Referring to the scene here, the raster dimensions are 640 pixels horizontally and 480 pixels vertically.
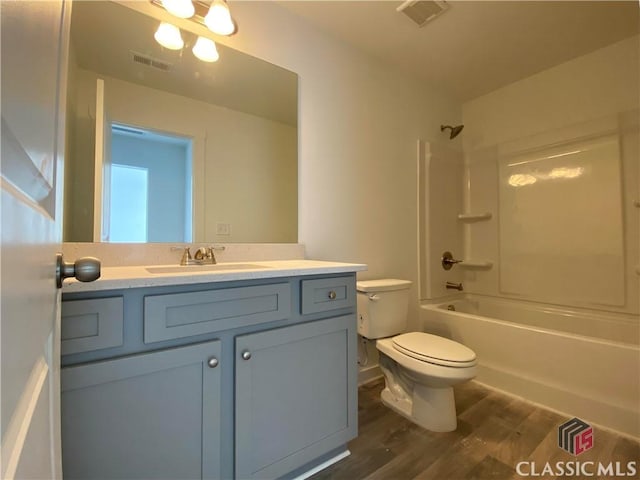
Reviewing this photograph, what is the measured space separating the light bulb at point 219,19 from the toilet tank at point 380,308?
1507mm

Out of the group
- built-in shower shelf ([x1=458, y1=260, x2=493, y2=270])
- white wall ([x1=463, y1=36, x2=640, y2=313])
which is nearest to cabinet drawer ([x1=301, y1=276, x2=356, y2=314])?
built-in shower shelf ([x1=458, y1=260, x2=493, y2=270])

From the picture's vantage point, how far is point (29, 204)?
11.9 inches

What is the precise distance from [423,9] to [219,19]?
1.16 metres

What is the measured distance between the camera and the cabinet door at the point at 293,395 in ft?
3.31

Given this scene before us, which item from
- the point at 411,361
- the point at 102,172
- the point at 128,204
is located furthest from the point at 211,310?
the point at 411,361

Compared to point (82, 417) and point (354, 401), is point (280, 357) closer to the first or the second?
point (354, 401)

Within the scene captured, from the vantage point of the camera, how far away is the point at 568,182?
2.21 metres

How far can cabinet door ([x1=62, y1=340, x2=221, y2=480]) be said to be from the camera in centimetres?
76

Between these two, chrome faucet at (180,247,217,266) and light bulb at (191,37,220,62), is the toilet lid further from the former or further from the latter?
light bulb at (191,37,220,62)

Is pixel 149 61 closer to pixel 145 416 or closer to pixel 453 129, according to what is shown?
pixel 145 416

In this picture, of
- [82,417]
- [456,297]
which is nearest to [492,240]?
[456,297]

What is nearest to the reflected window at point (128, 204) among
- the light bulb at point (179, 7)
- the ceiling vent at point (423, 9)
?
the light bulb at point (179, 7)

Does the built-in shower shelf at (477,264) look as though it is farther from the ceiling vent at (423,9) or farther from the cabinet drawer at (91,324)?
the cabinet drawer at (91,324)

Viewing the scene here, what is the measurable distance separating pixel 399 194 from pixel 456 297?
3.67 ft
